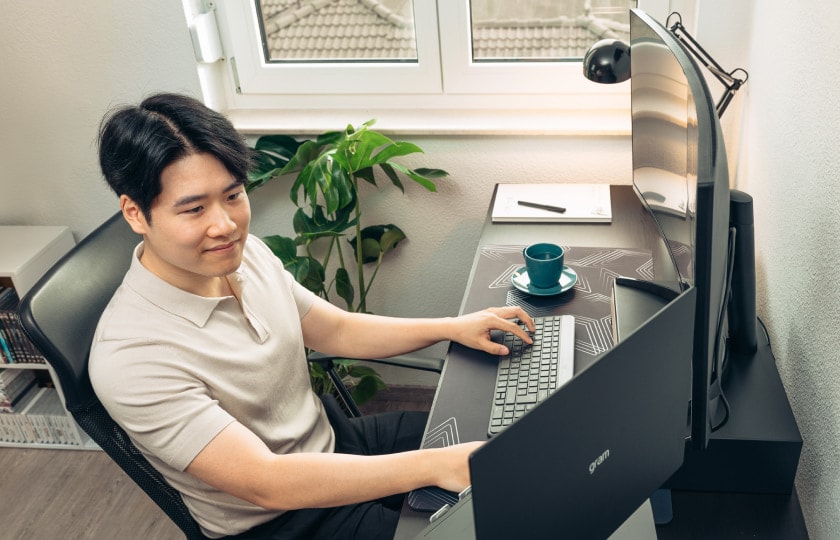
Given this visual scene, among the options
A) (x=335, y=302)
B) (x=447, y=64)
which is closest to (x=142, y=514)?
(x=335, y=302)

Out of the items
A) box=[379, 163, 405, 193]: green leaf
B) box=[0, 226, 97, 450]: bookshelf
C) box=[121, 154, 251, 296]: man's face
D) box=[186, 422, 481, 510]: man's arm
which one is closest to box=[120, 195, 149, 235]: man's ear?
box=[121, 154, 251, 296]: man's face

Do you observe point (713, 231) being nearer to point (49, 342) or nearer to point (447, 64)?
point (49, 342)

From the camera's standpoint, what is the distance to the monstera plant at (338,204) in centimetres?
207

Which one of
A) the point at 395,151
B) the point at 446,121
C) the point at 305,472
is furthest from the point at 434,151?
the point at 305,472

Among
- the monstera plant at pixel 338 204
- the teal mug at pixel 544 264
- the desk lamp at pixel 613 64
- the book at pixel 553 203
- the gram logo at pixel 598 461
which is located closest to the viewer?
the gram logo at pixel 598 461

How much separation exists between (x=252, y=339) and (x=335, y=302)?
1149 millimetres

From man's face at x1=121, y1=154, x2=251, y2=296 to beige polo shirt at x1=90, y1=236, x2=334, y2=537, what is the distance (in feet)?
0.15

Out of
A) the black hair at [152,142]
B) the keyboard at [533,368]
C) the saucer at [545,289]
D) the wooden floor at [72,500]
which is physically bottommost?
the wooden floor at [72,500]

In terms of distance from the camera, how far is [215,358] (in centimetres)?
131

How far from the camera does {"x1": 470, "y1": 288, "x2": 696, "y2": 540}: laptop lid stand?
737mm

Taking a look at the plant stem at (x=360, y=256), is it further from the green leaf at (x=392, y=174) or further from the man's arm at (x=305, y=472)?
the man's arm at (x=305, y=472)

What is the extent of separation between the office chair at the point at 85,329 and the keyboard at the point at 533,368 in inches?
22.3

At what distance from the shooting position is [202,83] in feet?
7.50

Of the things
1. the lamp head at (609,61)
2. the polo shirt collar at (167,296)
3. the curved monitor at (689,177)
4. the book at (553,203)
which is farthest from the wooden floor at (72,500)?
the curved monitor at (689,177)
